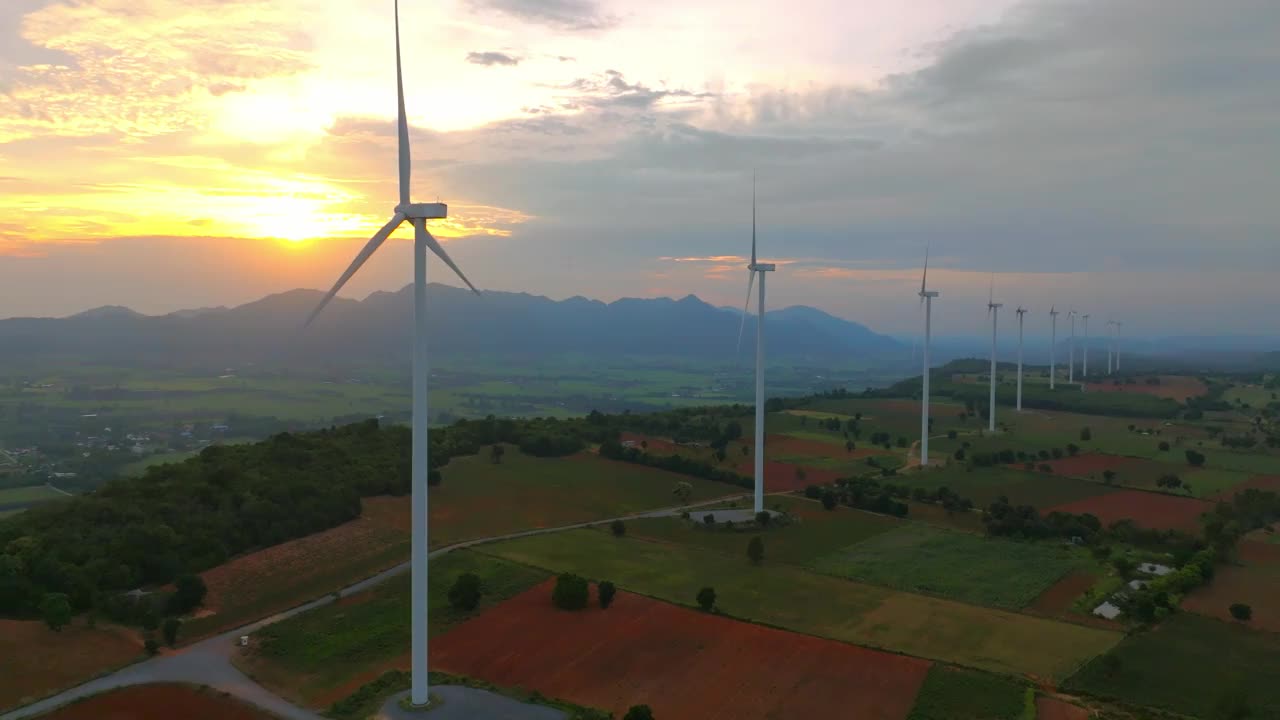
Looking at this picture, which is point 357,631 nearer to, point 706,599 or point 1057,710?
point 706,599

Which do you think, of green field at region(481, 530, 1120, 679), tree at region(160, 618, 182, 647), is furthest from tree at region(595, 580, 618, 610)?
tree at region(160, 618, 182, 647)

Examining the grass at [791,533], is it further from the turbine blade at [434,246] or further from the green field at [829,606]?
the turbine blade at [434,246]

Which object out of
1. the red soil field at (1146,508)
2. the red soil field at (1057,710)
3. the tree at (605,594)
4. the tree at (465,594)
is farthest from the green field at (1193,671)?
the tree at (465,594)

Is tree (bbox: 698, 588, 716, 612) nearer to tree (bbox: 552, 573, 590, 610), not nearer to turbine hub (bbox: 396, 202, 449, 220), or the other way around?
tree (bbox: 552, 573, 590, 610)

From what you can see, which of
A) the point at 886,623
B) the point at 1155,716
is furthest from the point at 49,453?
the point at 1155,716

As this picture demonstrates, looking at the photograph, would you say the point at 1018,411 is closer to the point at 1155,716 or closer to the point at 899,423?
the point at 899,423

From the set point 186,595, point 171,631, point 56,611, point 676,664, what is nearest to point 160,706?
point 171,631
